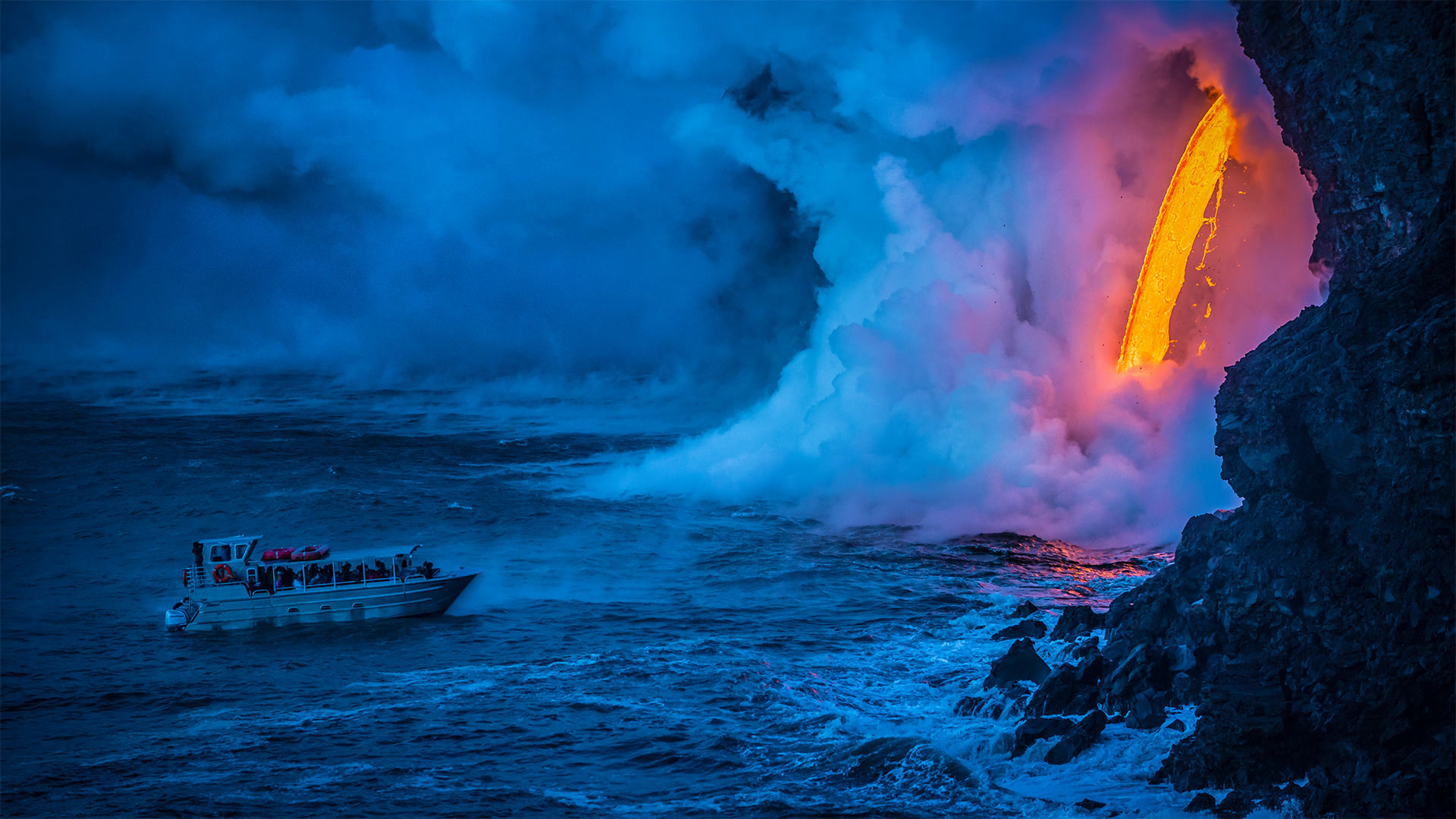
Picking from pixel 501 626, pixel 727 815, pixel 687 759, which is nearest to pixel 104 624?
pixel 501 626

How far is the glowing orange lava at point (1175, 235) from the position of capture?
4175 centimetres

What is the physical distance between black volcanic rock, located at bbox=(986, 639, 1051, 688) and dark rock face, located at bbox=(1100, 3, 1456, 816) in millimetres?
1853

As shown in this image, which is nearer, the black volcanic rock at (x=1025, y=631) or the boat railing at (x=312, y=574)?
the black volcanic rock at (x=1025, y=631)

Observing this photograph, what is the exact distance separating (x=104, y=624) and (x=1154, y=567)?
32.3 m

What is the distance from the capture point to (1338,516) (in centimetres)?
1791

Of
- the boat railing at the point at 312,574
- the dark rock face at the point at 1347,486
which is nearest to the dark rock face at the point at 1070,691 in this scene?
the dark rock face at the point at 1347,486

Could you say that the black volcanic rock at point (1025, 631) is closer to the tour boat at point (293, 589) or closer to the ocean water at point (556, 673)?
the ocean water at point (556, 673)

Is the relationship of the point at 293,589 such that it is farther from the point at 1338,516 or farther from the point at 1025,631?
the point at 1338,516

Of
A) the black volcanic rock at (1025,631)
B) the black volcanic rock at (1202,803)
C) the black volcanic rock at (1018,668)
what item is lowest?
the black volcanic rock at (1202,803)

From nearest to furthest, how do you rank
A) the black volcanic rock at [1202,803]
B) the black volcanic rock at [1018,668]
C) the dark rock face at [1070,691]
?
1. the black volcanic rock at [1202,803]
2. the dark rock face at [1070,691]
3. the black volcanic rock at [1018,668]

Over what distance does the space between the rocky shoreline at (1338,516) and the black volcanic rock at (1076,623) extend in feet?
10.9

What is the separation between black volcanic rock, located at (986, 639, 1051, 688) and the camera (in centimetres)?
2252

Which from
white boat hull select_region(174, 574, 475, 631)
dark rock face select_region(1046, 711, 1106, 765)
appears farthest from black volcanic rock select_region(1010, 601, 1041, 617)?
white boat hull select_region(174, 574, 475, 631)

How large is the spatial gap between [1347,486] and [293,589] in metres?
28.0
